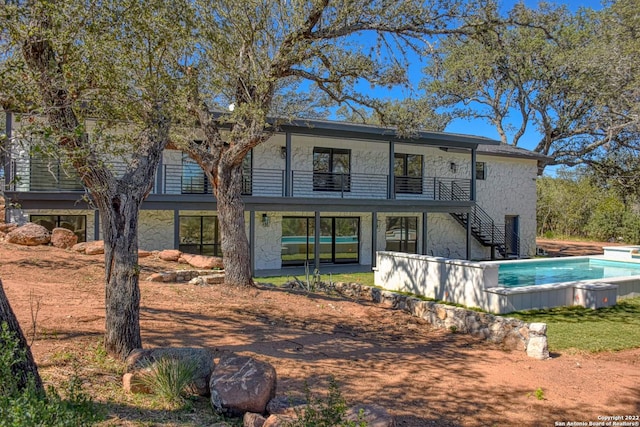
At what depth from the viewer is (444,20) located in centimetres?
1035

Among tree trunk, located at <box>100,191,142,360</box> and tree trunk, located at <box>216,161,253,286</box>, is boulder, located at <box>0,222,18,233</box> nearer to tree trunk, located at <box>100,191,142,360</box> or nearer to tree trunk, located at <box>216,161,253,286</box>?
tree trunk, located at <box>216,161,253,286</box>

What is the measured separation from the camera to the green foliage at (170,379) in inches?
183

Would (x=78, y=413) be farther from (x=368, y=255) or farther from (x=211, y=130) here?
(x=368, y=255)

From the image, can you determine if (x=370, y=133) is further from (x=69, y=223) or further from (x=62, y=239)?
(x=69, y=223)

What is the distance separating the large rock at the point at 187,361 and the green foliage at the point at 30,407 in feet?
4.31

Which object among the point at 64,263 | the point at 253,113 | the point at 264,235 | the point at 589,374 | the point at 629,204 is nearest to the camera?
the point at 589,374

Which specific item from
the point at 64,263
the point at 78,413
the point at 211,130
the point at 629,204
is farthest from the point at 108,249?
the point at 629,204

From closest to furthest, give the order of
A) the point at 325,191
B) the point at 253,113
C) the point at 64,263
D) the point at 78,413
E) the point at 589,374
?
the point at 78,413 → the point at 589,374 → the point at 253,113 → the point at 64,263 → the point at 325,191

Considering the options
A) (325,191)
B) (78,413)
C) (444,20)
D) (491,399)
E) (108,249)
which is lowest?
(491,399)

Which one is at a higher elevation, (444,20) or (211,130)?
(444,20)

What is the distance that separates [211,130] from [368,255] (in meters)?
10.9

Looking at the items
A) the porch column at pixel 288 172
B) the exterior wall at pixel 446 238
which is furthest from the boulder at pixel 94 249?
the exterior wall at pixel 446 238

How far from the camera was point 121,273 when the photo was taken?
5742 millimetres

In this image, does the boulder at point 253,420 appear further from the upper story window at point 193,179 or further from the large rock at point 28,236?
the upper story window at point 193,179
